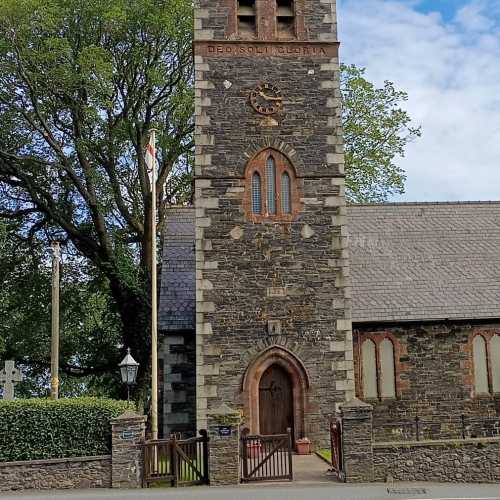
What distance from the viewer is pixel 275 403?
1967 centimetres

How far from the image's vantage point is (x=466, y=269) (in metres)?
24.0

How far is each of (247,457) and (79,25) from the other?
19321 millimetres

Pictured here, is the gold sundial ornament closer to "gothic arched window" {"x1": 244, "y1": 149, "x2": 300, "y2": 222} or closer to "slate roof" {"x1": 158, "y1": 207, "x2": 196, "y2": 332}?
"gothic arched window" {"x1": 244, "y1": 149, "x2": 300, "y2": 222}

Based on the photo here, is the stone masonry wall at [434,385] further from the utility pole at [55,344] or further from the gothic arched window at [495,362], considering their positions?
the utility pole at [55,344]

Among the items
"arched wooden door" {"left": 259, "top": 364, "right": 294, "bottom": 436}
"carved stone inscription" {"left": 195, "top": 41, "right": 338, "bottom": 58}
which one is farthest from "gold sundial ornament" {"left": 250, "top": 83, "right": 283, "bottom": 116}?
"arched wooden door" {"left": 259, "top": 364, "right": 294, "bottom": 436}

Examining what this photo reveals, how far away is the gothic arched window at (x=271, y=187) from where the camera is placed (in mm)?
20375

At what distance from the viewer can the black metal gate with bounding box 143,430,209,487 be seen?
1548cm

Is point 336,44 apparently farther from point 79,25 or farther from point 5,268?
point 5,268

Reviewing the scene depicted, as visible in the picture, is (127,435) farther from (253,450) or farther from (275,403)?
(275,403)

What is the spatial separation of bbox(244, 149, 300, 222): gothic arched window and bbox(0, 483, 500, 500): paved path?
7.70 meters

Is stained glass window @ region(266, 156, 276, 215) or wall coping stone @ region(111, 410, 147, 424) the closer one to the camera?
wall coping stone @ region(111, 410, 147, 424)

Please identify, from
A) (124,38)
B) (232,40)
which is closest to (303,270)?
(232,40)

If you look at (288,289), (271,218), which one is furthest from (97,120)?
(288,289)

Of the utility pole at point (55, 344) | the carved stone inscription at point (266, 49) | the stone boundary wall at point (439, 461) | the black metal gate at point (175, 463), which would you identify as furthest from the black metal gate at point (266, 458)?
the carved stone inscription at point (266, 49)
